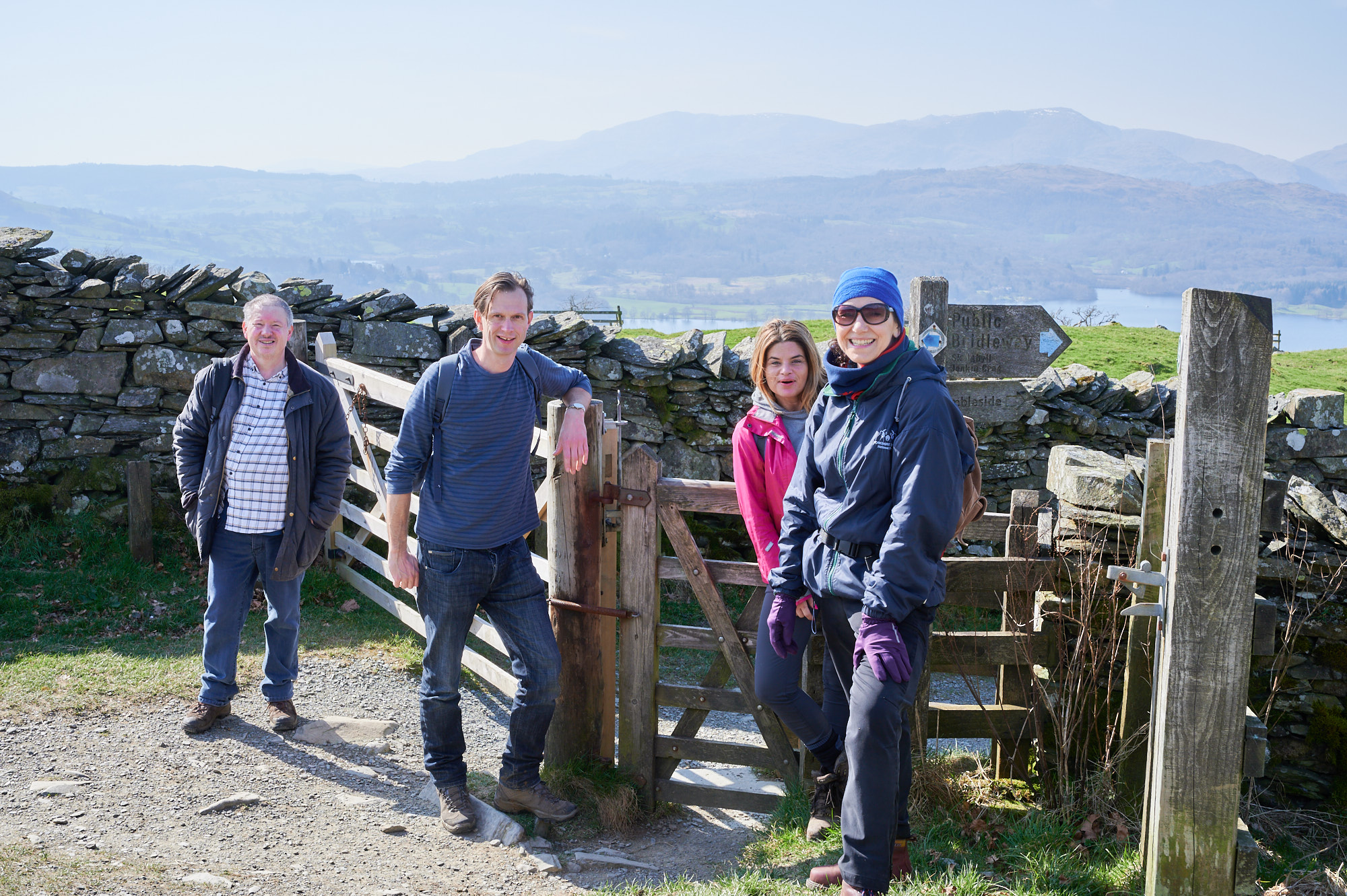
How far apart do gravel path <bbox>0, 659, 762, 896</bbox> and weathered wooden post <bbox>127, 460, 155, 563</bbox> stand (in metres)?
2.34

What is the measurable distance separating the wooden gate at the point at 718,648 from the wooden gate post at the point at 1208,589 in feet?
3.01

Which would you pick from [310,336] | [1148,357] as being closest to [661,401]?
[310,336]

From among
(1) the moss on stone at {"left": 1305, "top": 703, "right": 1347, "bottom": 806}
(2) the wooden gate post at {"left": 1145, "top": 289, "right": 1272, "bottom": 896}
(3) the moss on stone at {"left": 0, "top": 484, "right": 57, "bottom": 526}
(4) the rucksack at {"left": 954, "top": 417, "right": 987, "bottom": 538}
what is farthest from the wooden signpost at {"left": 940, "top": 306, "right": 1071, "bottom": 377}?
(3) the moss on stone at {"left": 0, "top": 484, "right": 57, "bottom": 526}

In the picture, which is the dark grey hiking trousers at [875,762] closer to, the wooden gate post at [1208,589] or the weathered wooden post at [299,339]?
the wooden gate post at [1208,589]

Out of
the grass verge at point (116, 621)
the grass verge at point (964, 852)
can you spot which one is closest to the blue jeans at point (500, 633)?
the grass verge at point (964, 852)

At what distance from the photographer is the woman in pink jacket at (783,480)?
3561 mm

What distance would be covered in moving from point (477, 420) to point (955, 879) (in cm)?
241

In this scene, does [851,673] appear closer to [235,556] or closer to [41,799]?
[235,556]

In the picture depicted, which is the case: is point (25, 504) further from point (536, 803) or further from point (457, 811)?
point (536, 803)

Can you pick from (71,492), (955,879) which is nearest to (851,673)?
(955,879)

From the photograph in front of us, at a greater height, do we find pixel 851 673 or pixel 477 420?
pixel 477 420

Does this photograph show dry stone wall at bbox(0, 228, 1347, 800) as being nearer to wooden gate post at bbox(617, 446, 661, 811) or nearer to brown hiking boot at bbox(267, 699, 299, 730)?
brown hiking boot at bbox(267, 699, 299, 730)

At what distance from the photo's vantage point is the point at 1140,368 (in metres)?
12.9

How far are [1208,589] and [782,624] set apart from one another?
1.36 metres
